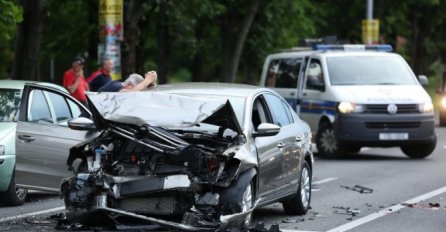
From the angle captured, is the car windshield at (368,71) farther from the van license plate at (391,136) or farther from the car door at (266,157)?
the car door at (266,157)

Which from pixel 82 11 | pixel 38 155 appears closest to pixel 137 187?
pixel 38 155

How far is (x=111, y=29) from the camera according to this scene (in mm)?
19203

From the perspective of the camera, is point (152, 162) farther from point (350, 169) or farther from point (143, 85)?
point (350, 169)

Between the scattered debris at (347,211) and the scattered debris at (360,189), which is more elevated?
the scattered debris at (347,211)

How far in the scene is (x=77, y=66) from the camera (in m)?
19.8

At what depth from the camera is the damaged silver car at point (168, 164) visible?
9.13 metres

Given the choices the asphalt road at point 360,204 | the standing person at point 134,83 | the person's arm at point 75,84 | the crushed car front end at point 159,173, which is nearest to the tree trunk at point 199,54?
the person's arm at point 75,84

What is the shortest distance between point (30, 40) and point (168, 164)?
1457cm

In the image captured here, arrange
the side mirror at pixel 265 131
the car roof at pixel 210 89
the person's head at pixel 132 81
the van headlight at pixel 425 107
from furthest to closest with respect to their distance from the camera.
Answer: the van headlight at pixel 425 107 → the person's head at pixel 132 81 → the car roof at pixel 210 89 → the side mirror at pixel 265 131

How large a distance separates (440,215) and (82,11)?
79.6 ft

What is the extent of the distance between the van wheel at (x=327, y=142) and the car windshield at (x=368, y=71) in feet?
2.88

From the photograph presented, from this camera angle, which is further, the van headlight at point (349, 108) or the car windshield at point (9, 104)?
the van headlight at point (349, 108)

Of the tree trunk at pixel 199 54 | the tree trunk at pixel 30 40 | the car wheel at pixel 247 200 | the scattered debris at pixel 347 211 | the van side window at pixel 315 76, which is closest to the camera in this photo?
the car wheel at pixel 247 200

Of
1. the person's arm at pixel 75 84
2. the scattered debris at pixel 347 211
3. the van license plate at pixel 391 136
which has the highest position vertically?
the person's arm at pixel 75 84
